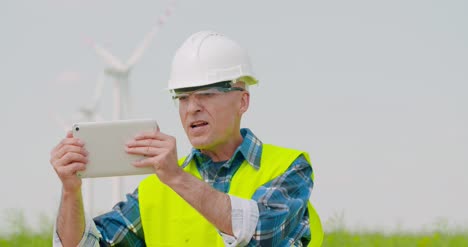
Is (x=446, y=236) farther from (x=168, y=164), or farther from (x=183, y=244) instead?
(x=168, y=164)

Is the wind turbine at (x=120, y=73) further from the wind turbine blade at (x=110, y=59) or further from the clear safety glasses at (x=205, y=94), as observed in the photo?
the clear safety glasses at (x=205, y=94)

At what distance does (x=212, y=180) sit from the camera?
4.75 m

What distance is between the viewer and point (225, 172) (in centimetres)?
472

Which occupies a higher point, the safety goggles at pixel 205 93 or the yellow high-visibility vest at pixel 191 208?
the safety goggles at pixel 205 93

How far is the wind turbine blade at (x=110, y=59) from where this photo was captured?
18.0 m

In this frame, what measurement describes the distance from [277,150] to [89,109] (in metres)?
16.2

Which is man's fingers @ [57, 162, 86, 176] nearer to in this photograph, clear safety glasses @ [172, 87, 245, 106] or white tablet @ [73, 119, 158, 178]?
white tablet @ [73, 119, 158, 178]

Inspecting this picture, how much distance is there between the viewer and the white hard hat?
4.67 m

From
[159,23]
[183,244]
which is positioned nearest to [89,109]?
[159,23]

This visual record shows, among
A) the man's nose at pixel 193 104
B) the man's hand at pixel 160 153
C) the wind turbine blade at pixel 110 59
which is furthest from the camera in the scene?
the wind turbine blade at pixel 110 59

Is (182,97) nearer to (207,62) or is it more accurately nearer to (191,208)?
(207,62)

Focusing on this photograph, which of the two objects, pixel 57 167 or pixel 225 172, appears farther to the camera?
pixel 225 172

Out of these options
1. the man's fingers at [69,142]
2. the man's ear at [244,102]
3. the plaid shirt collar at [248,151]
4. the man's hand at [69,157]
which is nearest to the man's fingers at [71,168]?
the man's hand at [69,157]

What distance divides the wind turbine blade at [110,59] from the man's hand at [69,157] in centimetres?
1403
